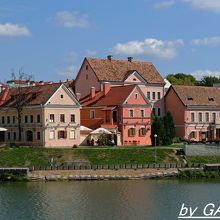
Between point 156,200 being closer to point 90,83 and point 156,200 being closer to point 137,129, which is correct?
point 137,129

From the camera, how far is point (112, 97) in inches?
3206

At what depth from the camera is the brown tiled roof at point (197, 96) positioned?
87.4 m

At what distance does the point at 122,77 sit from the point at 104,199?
140ft

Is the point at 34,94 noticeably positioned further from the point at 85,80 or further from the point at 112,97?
the point at 85,80

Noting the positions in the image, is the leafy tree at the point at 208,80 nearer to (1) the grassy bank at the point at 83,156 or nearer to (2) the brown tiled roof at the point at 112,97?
(2) the brown tiled roof at the point at 112,97

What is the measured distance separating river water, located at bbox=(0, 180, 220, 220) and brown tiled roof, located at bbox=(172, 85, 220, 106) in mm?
29707

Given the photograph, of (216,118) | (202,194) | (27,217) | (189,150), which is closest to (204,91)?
(216,118)

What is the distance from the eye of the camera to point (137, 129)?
80250 millimetres

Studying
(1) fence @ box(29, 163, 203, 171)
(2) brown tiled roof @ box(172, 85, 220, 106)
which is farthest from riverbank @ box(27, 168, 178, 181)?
(2) brown tiled roof @ box(172, 85, 220, 106)

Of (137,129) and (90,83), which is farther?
(90,83)

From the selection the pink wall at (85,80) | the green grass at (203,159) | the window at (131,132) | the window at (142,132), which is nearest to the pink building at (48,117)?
the window at (131,132)

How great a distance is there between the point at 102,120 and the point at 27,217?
40.9 meters

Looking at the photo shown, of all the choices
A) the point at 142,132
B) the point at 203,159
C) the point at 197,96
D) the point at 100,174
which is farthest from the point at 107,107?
the point at 100,174

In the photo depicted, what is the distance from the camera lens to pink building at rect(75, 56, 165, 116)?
87.2 m
